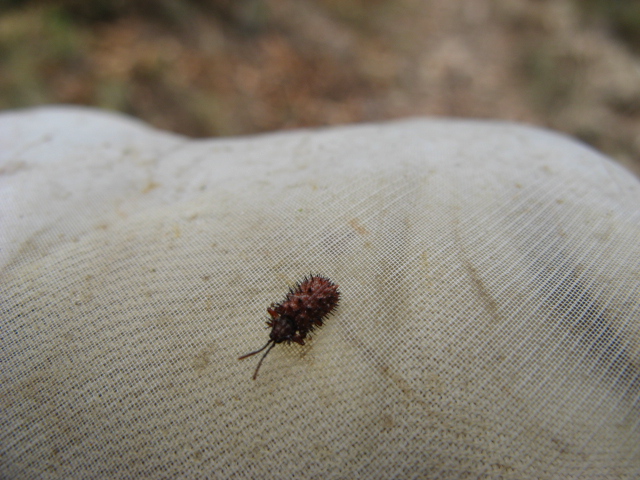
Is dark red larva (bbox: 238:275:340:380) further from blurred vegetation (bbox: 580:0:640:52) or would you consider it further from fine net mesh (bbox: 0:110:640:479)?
blurred vegetation (bbox: 580:0:640:52)

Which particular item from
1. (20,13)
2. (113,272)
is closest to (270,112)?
(20,13)

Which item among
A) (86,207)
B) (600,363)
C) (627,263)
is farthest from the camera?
(86,207)

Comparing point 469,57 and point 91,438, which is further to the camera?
point 469,57

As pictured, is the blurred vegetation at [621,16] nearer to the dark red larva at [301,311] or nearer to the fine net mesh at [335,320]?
the fine net mesh at [335,320]

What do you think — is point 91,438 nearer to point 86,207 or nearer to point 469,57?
point 86,207

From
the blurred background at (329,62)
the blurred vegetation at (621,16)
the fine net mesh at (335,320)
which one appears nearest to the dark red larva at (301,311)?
the fine net mesh at (335,320)

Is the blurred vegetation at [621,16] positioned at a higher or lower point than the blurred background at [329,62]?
higher

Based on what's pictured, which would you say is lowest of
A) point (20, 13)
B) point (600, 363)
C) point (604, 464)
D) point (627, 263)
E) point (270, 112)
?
point (270, 112)
